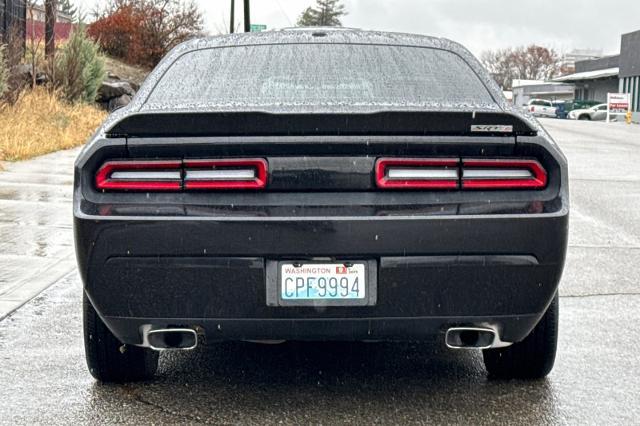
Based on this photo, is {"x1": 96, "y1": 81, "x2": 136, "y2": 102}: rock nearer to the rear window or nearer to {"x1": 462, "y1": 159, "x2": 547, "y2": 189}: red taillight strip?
the rear window

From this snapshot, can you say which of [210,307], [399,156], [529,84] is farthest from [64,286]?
[529,84]

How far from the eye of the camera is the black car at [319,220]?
3637 millimetres

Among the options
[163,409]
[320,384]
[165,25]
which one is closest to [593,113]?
[165,25]

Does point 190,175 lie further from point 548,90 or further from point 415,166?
point 548,90

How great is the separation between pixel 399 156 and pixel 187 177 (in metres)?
0.78

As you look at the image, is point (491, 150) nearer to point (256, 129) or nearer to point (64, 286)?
point (256, 129)

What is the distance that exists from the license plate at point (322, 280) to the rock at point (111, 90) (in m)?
25.8

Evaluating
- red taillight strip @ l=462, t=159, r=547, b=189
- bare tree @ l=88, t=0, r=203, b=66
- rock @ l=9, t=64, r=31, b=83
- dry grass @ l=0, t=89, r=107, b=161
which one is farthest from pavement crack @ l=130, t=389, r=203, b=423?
bare tree @ l=88, t=0, r=203, b=66

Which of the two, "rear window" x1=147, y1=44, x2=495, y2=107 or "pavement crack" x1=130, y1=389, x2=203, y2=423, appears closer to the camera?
"pavement crack" x1=130, y1=389, x2=203, y2=423

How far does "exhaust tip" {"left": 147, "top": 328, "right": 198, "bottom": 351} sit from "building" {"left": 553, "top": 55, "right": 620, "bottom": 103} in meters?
69.0

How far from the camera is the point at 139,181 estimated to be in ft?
12.1

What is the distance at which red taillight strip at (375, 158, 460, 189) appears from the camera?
367cm

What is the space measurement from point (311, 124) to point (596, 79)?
7701cm

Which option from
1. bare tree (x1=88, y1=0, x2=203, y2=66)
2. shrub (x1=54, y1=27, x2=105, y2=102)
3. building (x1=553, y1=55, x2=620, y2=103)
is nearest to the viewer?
shrub (x1=54, y1=27, x2=105, y2=102)
